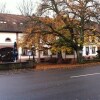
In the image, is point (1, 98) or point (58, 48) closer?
point (1, 98)

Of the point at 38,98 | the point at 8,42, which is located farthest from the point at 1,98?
the point at 8,42

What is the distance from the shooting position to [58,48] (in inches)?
1945

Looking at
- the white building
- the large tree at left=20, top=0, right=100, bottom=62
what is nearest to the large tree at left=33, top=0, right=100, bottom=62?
the large tree at left=20, top=0, right=100, bottom=62

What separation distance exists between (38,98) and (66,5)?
3404 cm

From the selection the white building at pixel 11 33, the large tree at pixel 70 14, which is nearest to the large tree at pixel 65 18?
the large tree at pixel 70 14

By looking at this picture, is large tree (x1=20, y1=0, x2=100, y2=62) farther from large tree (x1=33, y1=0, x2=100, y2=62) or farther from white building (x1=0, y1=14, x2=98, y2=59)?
white building (x1=0, y1=14, x2=98, y2=59)

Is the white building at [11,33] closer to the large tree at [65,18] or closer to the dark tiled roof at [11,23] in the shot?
the dark tiled roof at [11,23]

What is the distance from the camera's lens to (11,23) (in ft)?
191

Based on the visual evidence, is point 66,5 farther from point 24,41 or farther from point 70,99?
point 70,99

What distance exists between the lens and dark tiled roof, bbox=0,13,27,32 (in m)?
56.0

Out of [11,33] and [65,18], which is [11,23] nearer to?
[11,33]

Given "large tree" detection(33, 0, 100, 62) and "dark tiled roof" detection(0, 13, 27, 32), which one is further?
"dark tiled roof" detection(0, 13, 27, 32)

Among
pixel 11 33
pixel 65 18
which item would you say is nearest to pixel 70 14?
pixel 65 18

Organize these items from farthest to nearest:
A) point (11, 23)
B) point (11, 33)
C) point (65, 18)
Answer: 1. point (11, 23)
2. point (11, 33)
3. point (65, 18)
